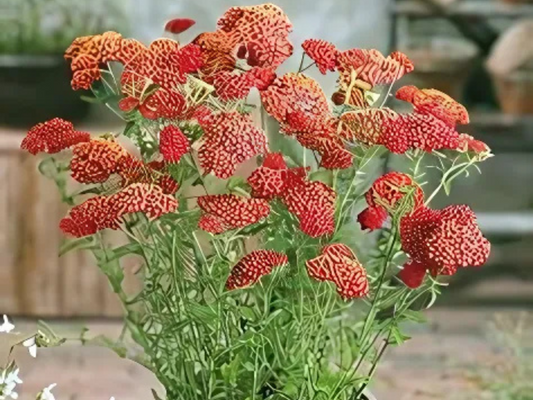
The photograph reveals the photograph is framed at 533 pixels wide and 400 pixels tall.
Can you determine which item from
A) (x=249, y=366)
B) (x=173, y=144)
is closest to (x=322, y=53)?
(x=173, y=144)

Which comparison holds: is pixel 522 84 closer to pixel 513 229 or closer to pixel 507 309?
pixel 513 229

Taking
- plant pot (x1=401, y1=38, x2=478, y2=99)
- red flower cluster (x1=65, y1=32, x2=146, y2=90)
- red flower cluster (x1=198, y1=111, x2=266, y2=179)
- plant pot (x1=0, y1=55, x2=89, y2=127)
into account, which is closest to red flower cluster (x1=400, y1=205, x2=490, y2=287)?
red flower cluster (x1=198, y1=111, x2=266, y2=179)

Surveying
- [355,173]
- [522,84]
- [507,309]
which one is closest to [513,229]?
[507,309]

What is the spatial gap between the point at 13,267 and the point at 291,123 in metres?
1.83

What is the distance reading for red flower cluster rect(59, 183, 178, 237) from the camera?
64 centimetres

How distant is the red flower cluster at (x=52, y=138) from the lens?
28.4 inches

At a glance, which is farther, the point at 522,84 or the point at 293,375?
the point at 522,84

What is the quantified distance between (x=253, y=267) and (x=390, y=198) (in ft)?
0.38

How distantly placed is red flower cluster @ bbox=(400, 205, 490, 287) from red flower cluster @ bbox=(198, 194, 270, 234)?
0.33 ft

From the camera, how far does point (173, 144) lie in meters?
0.65

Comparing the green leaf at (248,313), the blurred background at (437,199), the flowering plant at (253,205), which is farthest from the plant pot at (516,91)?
the green leaf at (248,313)

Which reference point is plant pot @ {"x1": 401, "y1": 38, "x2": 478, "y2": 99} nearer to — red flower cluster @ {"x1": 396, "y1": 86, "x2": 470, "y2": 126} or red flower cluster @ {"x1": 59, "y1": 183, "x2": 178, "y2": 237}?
red flower cluster @ {"x1": 396, "y1": 86, "x2": 470, "y2": 126}

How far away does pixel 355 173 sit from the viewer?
74 centimetres

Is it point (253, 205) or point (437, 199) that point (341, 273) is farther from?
point (437, 199)
